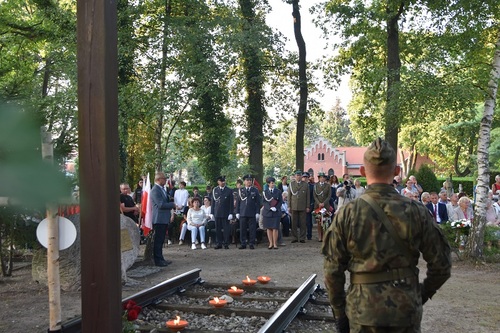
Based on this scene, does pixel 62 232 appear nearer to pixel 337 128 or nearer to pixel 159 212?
pixel 159 212

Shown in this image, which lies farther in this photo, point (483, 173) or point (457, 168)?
point (457, 168)

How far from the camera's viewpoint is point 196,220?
14.7m

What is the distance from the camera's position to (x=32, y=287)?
930cm

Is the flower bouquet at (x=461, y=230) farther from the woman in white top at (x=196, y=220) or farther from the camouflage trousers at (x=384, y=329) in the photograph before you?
the camouflage trousers at (x=384, y=329)

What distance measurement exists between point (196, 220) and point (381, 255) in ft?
38.3

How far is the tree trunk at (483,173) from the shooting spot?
11281mm

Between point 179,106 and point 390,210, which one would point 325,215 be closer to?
point 179,106

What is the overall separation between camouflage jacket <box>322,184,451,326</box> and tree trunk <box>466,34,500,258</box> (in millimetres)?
8695

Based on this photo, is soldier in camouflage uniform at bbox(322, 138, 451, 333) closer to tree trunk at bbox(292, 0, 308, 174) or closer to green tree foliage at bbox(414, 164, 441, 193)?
tree trunk at bbox(292, 0, 308, 174)

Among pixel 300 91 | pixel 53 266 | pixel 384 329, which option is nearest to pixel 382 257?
pixel 384 329

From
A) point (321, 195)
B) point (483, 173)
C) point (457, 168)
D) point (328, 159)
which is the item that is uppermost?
point (328, 159)

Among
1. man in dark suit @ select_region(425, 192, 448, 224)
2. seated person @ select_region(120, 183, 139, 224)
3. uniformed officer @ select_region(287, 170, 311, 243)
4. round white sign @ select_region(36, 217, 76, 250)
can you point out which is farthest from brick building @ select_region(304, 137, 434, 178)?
round white sign @ select_region(36, 217, 76, 250)

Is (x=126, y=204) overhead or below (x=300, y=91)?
below

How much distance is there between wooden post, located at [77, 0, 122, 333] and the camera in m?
3.24
